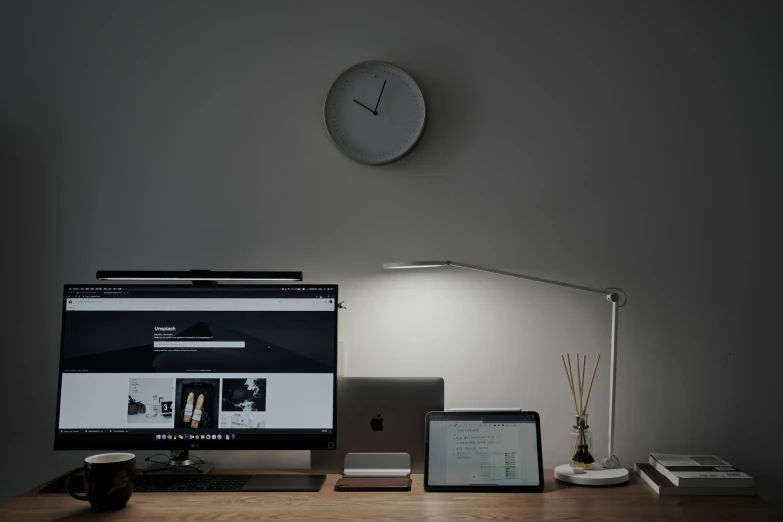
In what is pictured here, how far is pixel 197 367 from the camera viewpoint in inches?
68.4

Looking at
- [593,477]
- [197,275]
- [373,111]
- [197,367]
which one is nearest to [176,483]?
[197,367]

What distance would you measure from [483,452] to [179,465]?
81 cm

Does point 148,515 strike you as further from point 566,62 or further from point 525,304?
point 566,62

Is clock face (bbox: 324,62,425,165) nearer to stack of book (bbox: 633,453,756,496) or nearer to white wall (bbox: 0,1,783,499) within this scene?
white wall (bbox: 0,1,783,499)

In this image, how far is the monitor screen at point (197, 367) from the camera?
5.63 ft

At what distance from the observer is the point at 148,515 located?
57.0 inches

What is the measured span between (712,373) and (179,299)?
57.6 inches

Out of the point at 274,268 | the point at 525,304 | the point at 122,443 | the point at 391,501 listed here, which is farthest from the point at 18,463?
the point at 525,304

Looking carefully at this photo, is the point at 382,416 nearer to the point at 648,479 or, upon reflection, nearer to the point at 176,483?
the point at 176,483

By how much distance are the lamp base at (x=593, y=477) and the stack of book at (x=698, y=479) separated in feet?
0.24

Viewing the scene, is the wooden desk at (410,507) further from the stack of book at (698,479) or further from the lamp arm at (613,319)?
the lamp arm at (613,319)

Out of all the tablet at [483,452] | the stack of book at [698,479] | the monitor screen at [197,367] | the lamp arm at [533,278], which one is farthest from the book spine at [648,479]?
the monitor screen at [197,367]

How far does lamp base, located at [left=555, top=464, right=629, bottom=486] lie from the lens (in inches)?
65.5

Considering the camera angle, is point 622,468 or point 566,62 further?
point 566,62
